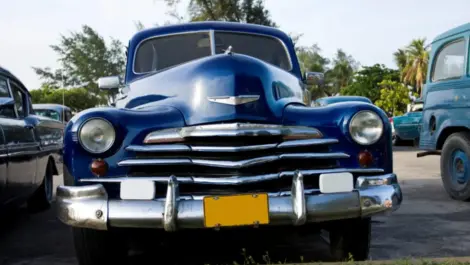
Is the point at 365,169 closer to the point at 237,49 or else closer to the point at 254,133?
the point at 254,133

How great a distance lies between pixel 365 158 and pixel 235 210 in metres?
0.95

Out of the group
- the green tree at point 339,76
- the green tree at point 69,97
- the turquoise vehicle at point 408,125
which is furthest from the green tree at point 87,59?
the turquoise vehicle at point 408,125

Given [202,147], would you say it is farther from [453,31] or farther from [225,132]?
[453,31]

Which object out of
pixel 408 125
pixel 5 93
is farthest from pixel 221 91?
pixel 408 125

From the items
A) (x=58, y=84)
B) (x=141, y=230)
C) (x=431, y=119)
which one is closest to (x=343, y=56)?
(x=58, y=84)

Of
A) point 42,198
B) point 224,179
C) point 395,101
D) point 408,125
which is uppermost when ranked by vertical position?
point 224,179

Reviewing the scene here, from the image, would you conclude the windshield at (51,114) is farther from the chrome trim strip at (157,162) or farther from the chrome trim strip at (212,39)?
the chrome trim strip at (157,162)

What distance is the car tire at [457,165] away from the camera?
6.92 meters

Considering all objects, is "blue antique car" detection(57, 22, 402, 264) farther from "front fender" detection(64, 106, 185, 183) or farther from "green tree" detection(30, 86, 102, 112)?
"green tree" detection(30, 86, 102, 112)

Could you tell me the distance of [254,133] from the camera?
354 cm

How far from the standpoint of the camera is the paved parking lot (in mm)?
4398

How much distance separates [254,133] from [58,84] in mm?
57994

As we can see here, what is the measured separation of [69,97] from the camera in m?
47.9

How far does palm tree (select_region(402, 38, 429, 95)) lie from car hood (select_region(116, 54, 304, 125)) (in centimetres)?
4575
